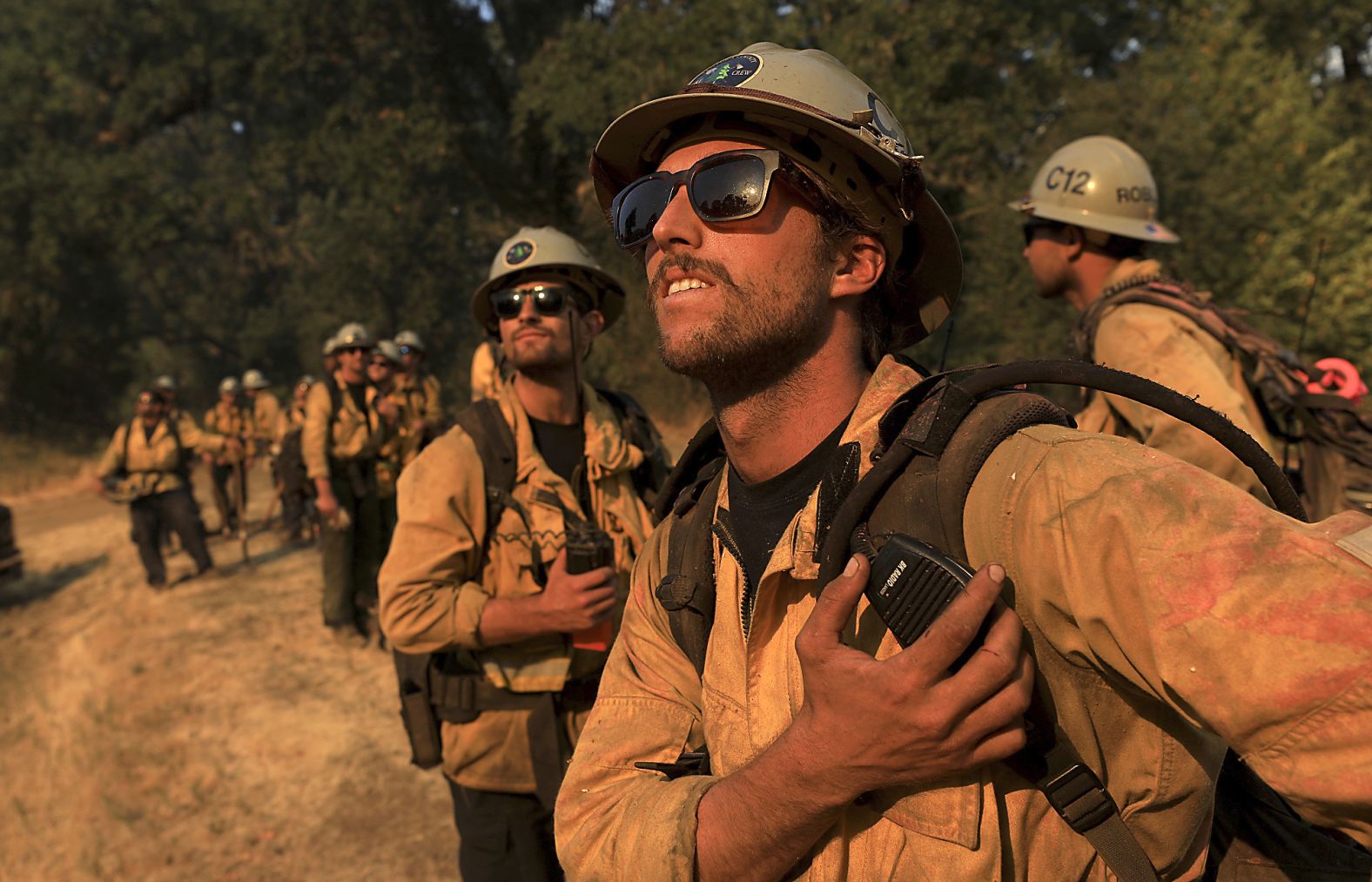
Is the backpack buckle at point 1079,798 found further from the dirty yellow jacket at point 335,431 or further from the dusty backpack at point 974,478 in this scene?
the dirty yellow jacket at point 335,431

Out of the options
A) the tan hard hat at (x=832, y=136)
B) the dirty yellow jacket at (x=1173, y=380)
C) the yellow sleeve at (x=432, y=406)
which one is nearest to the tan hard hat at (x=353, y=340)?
the yellow sleeve at (x=432, y=406)

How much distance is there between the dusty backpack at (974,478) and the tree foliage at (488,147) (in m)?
4.98

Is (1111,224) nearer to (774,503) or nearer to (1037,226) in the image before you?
(1037,226)

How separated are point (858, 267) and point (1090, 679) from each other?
37.2 inches

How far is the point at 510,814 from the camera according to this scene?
318 cm

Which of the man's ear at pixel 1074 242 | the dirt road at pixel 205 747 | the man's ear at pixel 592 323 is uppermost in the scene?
the man's ear at pixel 592 323

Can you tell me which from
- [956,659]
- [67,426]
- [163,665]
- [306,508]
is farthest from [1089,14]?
[67,426]

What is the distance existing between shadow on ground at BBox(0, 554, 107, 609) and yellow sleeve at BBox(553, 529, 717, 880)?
12.9m

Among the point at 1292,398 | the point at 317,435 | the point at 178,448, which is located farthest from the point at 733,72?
the point at 178,448

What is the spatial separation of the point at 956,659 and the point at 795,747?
280 millimetres

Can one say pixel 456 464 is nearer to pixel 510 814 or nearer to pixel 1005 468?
pixel 510 814

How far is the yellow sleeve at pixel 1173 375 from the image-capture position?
3.01 meters

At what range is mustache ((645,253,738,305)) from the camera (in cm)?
171

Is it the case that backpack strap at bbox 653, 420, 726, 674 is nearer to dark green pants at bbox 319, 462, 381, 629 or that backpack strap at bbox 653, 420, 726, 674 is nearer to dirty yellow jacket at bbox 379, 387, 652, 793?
dirty yellow jacket at bbox 379, 387, 652, 793
